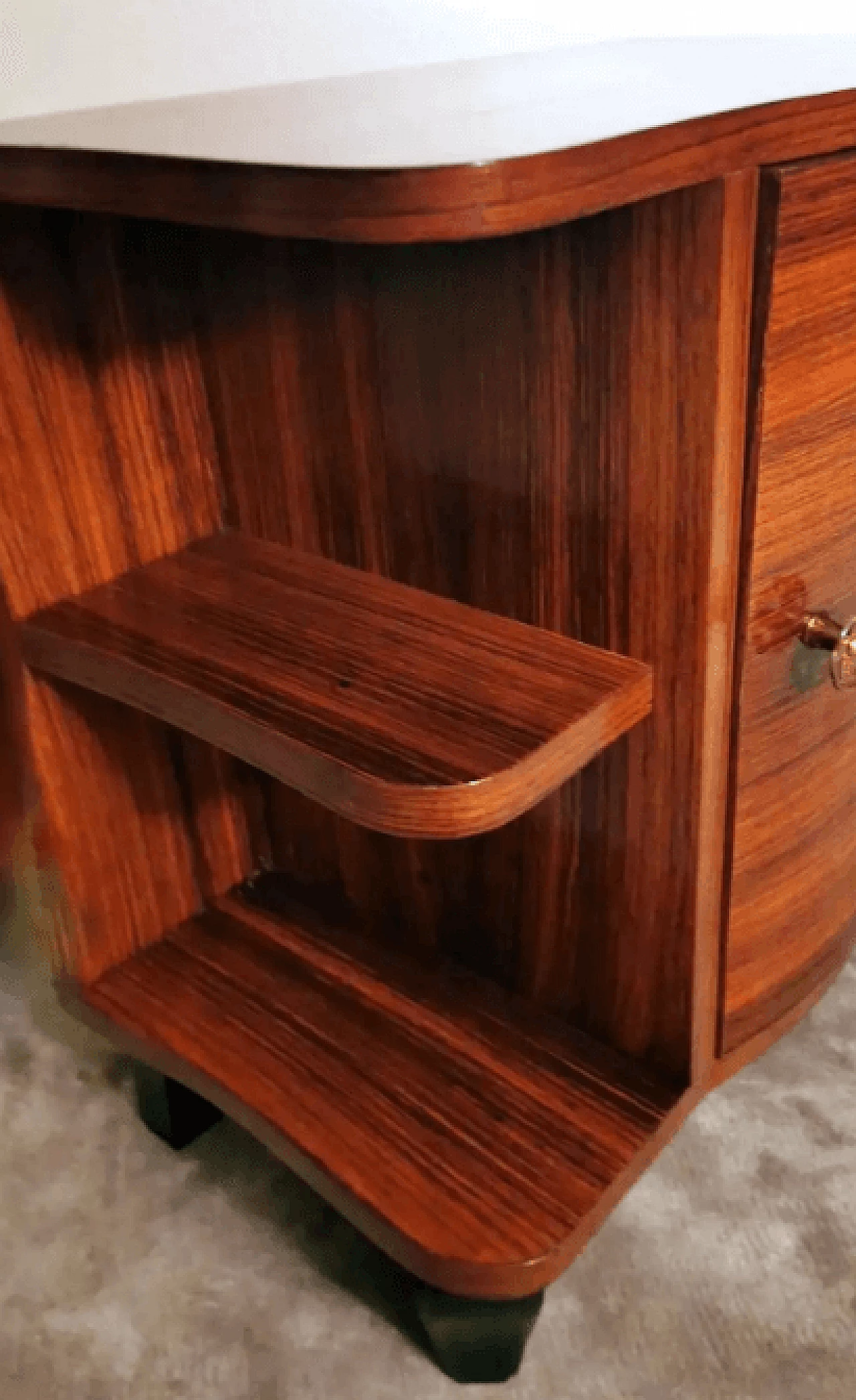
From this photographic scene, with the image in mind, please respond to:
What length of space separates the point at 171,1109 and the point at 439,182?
1.94ft

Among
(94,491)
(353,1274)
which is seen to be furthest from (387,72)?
(353,1274)

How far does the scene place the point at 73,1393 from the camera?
2.05 ft

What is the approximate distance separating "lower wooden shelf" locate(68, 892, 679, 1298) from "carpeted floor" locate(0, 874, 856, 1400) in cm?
10

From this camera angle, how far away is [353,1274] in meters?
0.68

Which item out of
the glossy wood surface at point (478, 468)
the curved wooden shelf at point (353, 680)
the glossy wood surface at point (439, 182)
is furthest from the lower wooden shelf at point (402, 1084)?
the glossy wood surface at point (439, 182)

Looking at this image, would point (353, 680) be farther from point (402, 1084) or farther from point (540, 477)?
point (402, 1084)

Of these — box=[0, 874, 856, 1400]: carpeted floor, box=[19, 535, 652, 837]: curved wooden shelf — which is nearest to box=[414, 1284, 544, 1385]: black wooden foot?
box=[0, 874, 856, 1400]: carpeted floor

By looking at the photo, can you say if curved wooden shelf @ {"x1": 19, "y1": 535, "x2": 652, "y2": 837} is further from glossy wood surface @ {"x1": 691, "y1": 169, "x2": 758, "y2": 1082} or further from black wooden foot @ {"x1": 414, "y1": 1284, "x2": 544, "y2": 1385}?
black wooden foot @ {"x1": 414, "y1": 1284, "x2": 544, "y2": 1385}

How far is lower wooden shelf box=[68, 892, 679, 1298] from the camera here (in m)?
0.58

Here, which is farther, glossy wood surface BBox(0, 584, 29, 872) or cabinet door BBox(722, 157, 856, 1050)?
glossy wood surface BBox(0, 584, 29, 872)

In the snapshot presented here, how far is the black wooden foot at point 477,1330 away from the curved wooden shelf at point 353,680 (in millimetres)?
280

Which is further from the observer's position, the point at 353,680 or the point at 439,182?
the point at 353,680

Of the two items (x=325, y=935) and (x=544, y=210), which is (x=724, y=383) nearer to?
(x=544, y=210)

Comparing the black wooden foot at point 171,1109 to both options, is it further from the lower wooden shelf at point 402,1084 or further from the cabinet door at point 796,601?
the cabinet door at point 796,601
